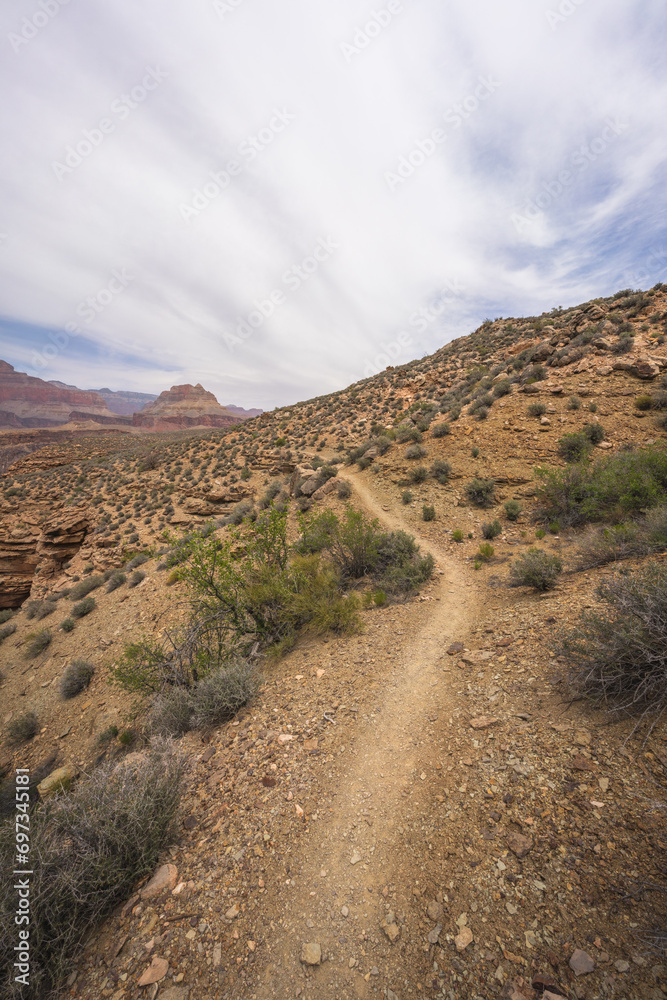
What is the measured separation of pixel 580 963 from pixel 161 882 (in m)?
3.23

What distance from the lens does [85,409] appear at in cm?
17325

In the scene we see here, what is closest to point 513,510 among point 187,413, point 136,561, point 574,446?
point 574,446

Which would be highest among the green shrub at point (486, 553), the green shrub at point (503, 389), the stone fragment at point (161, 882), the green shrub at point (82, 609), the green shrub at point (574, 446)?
the green shrub at point (503, 389)

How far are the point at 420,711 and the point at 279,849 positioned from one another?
2.18m

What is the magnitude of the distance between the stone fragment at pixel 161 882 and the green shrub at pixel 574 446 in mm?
12624

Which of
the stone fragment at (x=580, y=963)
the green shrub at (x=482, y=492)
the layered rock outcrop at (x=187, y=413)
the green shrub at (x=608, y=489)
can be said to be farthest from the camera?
the layered rock outcrop at (x=187, y=413)

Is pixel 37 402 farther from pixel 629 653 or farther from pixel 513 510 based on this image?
pixel 629 653

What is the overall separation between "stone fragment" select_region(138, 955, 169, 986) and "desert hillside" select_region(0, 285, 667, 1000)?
3 cm

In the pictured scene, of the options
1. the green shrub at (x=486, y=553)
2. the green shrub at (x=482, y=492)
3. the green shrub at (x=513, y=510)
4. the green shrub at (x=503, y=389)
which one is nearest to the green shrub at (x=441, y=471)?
the green shrub at (x=482, y=492)

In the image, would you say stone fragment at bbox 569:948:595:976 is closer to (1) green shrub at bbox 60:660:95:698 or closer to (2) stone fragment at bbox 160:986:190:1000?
(2) stone fragment at bbox 160:986:190:1000

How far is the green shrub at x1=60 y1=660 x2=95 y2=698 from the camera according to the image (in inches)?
373

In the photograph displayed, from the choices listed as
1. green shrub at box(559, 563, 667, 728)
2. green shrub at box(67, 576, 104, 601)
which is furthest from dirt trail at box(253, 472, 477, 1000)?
green shrub at box(67, 576, 104, 601)

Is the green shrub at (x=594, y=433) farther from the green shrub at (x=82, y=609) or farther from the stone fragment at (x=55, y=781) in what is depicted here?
the green shrub at (x=82, y=609)

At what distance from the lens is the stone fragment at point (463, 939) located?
225cm
